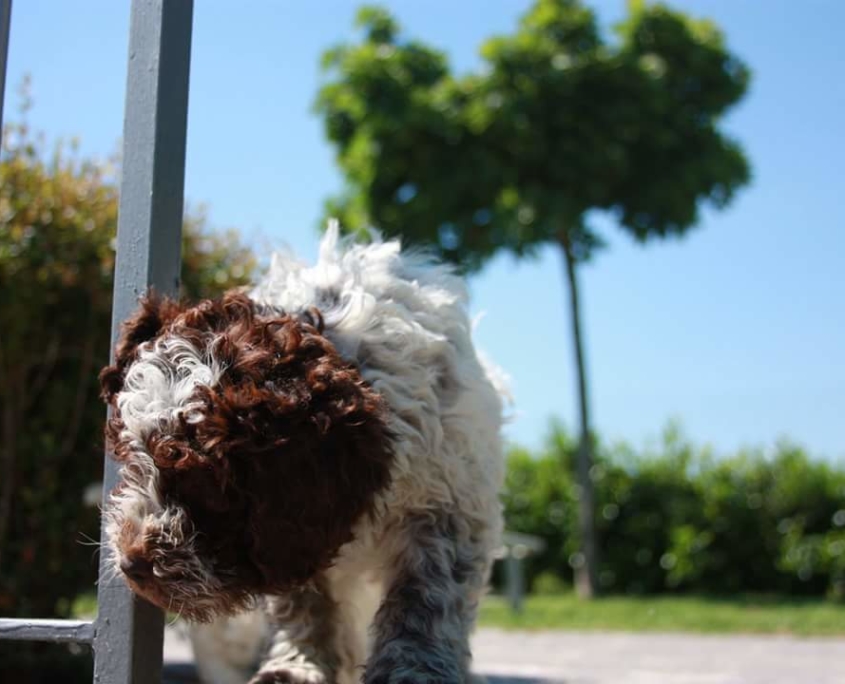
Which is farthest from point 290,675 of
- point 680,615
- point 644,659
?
point 680,615

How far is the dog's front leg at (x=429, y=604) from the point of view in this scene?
9.50 feet

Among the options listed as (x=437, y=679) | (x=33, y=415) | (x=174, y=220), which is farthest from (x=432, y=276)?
(x=33, y=415)

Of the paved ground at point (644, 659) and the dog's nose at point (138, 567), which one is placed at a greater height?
the dog's nose at point (138, 567)

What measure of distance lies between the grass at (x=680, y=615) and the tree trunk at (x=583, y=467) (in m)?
0.44

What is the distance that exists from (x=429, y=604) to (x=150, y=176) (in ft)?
4.90

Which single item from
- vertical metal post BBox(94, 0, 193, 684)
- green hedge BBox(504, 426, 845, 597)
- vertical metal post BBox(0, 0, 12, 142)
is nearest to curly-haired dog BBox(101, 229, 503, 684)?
vertical metal post BBox(94, 0, 193, 684)

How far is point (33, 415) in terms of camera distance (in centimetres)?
596

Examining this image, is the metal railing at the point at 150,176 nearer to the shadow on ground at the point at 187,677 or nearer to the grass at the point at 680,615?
the shadow on ground at the point at 187,677

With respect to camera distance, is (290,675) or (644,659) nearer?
(290,675)

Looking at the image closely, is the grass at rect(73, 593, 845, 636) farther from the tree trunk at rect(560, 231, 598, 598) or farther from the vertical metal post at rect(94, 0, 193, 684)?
the vertical metal post at rect(94, 0, 193, 684)

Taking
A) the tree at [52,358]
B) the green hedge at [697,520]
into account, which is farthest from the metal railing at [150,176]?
the green hedge at [697,520]

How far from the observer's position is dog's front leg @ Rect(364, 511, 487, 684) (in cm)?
289

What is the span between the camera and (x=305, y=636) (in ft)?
11.4

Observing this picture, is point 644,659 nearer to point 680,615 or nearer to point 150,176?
point 680,615
